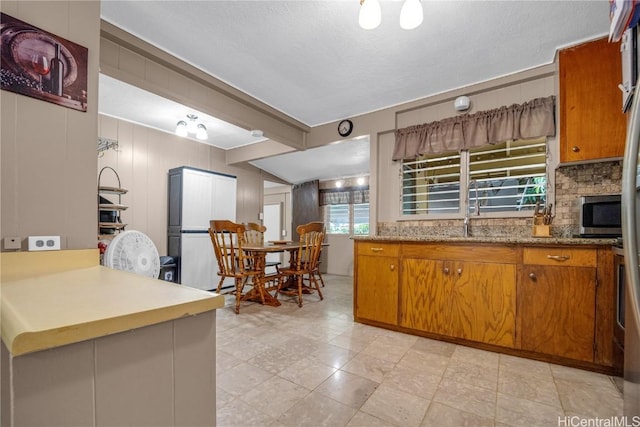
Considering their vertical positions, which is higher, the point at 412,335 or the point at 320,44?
the point at 320,44

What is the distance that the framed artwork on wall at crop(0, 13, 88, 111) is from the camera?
1131 millimetres

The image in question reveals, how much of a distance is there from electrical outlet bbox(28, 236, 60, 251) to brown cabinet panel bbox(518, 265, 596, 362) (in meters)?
2.71

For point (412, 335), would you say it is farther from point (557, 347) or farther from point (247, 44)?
point (247, 44)

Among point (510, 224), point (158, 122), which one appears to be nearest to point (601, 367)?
point (510, 224)

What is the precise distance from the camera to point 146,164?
405 cm

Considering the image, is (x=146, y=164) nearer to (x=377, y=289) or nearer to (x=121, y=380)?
(x=377, y=289)

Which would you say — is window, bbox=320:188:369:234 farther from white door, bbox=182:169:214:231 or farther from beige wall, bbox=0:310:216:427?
beige wall, bbox=0:310:216:427

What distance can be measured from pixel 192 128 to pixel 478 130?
3589 mm

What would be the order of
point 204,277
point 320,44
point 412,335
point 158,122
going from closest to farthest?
1. point 320,44
2. point 412,335
3. point 158,122
4. point 204,277

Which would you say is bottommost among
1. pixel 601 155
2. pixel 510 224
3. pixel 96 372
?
pixel 96 372

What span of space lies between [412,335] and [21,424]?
8.16 feet

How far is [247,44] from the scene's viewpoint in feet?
7.33

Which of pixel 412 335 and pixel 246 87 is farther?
pixel 246 87

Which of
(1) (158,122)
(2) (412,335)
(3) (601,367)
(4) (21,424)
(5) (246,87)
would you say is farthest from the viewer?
(1) (158,122)
